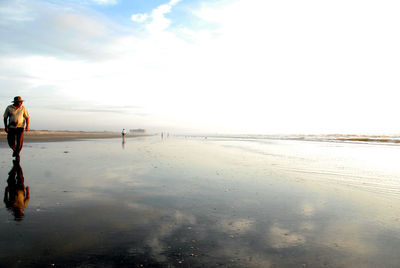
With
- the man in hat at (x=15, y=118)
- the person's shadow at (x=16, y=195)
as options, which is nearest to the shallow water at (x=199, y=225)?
the person's shadow at (x=16, y=195)

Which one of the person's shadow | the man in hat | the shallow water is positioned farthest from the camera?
the man in hat

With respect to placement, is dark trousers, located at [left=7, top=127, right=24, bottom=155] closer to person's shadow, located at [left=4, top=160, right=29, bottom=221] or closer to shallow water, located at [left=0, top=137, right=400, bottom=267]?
person's shadow, located at [left=4, top=160, right=29, bottom=221]

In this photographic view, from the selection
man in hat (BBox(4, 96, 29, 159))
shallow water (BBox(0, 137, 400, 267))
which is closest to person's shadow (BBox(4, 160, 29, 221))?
shallow water (BBox(0, 137, 400, 267))

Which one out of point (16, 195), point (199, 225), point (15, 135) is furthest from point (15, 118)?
point (199, 225)

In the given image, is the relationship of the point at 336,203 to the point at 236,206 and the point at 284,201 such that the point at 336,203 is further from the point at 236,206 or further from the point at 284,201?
the point at 236,206

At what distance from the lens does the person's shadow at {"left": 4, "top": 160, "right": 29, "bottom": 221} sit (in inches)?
216

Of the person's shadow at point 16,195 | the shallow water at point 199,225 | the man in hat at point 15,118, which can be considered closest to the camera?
the shallow water at point 199,225

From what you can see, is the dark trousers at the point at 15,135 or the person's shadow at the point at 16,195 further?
the dark trousers at the point at 15,135

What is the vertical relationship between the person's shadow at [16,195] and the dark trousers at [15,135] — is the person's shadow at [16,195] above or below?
below

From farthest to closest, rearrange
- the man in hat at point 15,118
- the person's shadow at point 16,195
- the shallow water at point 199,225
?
the man in hat at point 15,118 → the person's shadow at point 16,195 → the shallow water at point 199,225

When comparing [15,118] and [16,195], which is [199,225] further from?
[15,118]

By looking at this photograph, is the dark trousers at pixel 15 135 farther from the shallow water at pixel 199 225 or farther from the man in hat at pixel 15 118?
the shallow water at pixel 199 225

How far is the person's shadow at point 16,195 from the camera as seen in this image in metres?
5.49

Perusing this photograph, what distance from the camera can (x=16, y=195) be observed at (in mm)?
6789
